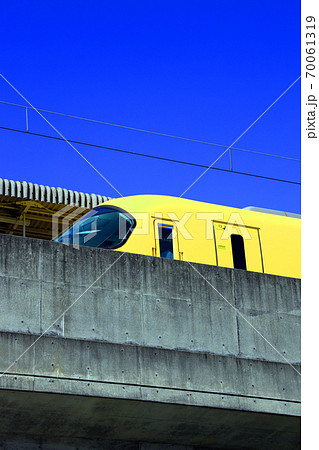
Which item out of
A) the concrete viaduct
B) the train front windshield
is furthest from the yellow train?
the concrete viaduct

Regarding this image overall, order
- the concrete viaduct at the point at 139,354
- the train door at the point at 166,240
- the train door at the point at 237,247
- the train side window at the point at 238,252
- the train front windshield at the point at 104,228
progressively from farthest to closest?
the train side window at the point at 238,252
the train door at the point at 237,247
the train front windshield at the point at 104,228
the train door at the point at 166,240
the concrete viaduct at the point at 139,354

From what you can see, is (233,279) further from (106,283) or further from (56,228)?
(56,228)

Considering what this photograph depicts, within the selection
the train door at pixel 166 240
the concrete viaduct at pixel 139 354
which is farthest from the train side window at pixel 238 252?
the concrete viaduct at pixel 139 354

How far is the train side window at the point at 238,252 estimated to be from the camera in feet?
49.5

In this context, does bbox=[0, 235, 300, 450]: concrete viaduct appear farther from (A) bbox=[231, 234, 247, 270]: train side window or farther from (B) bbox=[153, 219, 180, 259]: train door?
(A) bbox=[231, 234, 247, 270]: train side window

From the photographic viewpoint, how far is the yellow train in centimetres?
1421

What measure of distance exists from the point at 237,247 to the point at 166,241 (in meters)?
1.70

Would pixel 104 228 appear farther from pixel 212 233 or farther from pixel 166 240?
pixel 212 233

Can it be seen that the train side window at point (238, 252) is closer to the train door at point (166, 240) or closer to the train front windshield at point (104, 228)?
the train door at point (166, 240)

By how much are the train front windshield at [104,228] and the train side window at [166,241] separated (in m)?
0.57

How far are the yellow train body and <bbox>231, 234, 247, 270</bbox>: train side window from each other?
0.21 feet

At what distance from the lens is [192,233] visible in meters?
14.7

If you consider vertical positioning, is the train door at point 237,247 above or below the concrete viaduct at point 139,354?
above

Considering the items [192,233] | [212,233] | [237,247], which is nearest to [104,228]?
[192,233]
